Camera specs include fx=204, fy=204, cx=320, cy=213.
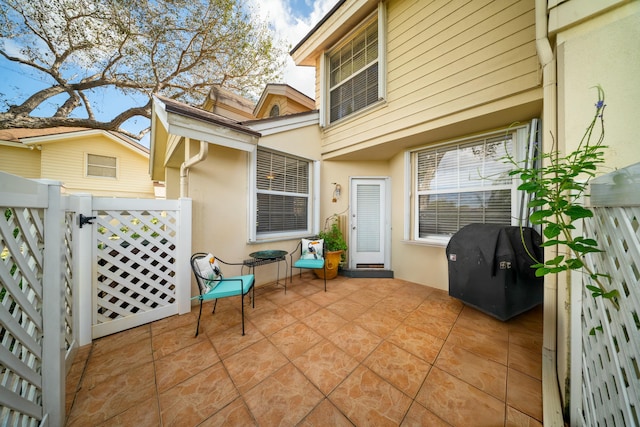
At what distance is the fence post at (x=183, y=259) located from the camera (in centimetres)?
267

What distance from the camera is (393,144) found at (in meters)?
3.63

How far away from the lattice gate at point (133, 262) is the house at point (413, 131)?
17.8 inches

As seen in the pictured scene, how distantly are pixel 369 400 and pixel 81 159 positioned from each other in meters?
12.5

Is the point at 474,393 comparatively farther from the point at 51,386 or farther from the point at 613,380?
the point at 51,386

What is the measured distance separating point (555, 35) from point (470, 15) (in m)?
1.49

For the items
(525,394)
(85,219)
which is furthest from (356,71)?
(525,394)

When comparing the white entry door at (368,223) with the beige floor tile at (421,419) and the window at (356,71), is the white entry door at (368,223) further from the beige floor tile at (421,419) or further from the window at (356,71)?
the beige floor tile at (421,419)

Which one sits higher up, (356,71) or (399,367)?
(356,71)

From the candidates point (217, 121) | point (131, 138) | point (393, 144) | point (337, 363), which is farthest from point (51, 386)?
point (131, 138)

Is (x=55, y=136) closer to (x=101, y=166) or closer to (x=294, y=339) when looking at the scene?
(x=101, y=166)

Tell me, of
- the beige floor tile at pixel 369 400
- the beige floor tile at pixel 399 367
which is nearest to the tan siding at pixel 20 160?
the beige floor tile at pixel 369 400

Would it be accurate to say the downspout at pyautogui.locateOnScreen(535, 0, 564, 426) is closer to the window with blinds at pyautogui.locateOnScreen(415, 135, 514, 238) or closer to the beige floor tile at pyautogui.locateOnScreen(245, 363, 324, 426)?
the window with blinds at pyautogui.locateOnScreen(415, 135, 514, 238)

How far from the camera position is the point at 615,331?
86 centimetres

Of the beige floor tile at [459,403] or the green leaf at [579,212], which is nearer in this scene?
the green leaf at [579,212]
